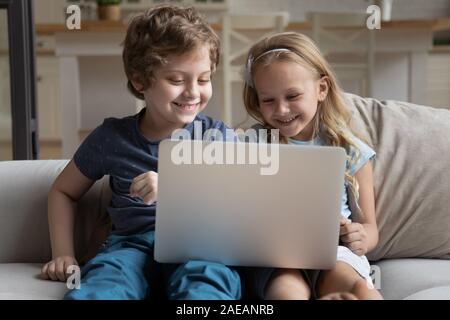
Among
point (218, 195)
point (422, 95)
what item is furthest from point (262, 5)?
point (218, 195)

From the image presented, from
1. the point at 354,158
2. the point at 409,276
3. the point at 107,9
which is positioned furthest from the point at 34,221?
the point at 107,9

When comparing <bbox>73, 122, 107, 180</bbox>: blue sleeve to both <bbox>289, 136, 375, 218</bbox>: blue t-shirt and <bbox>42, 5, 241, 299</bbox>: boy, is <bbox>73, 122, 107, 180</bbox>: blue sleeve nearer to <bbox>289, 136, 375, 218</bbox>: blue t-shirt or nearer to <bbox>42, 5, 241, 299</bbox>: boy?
<bbox>42, 5, 241, 299</bbox>: boy

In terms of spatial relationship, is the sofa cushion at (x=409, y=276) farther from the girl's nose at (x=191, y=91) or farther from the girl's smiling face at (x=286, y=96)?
the girl's nose at (x=191, y=91)

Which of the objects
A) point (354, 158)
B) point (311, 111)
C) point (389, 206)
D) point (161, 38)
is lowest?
point (389, 206)

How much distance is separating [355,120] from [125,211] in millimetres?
591

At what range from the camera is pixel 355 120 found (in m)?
1.68

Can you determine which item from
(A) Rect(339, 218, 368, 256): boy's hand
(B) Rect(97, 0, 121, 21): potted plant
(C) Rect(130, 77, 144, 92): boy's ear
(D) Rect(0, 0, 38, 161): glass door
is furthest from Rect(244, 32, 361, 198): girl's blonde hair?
(B) Rect(97, 0, 121, 21): potted plant

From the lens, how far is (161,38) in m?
1.45

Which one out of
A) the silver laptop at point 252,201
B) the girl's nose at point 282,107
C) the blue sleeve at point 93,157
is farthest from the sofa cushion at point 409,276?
the blue sleeve at point 93,157

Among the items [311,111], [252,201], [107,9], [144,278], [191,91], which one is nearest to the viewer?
[252,201]

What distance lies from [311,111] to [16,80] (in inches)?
63.7

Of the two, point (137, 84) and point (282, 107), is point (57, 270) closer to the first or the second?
point (137, 84)

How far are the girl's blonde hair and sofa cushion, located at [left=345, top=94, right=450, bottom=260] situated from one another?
93mm
